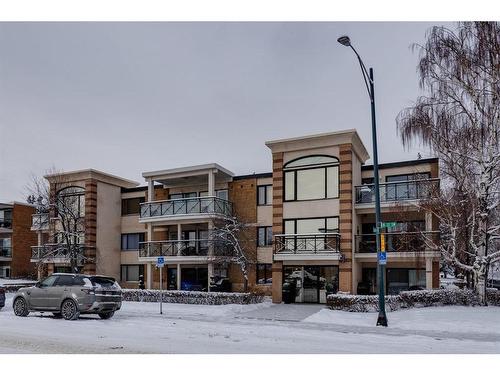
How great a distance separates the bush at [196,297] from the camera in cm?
2231

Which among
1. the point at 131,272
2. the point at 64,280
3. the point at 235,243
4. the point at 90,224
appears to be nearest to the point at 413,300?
the point at 235,243

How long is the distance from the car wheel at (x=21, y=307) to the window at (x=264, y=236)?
1351 cm

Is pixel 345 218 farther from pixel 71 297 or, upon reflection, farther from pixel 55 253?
pixel 55 253

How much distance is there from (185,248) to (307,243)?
765cm

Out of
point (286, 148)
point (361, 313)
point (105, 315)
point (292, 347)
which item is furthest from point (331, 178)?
point (292, 347)

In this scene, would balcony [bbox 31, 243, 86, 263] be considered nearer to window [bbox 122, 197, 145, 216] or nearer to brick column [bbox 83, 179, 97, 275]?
brick column [bbox 83, 179, 97, 275]

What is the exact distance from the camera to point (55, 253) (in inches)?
1292

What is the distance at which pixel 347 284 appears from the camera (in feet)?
78.4

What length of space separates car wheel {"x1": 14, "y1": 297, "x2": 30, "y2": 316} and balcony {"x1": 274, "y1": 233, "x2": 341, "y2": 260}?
37.9 feet

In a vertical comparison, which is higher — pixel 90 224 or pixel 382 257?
pixel 90 224

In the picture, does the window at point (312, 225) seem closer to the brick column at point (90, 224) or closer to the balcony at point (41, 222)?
the brick column at point (90, 224)

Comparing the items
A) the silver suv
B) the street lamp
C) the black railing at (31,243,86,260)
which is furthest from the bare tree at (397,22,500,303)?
the black railing at (31,243,86,260)

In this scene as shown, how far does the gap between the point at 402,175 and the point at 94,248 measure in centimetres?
1910

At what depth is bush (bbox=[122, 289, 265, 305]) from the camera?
22.3 metres
